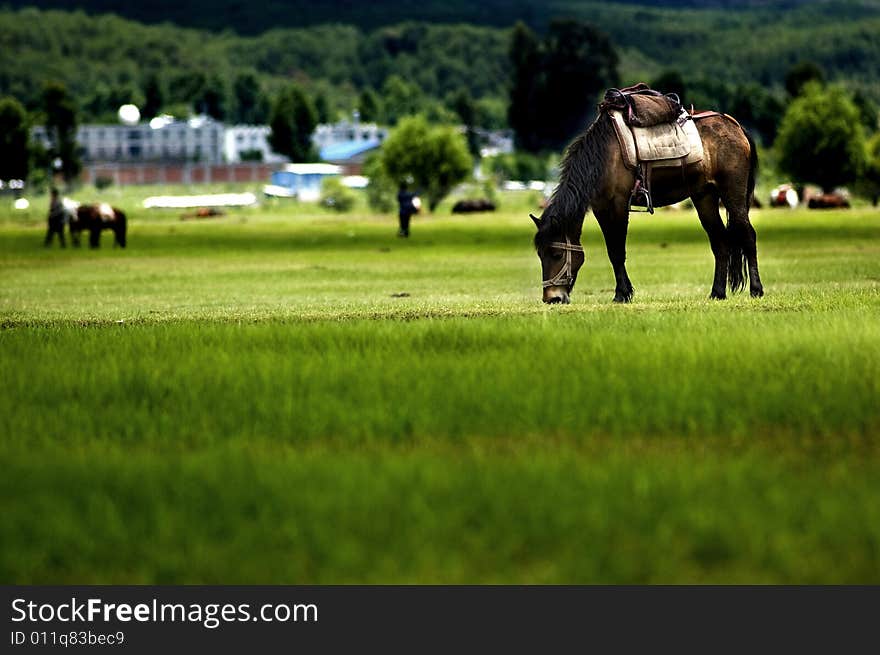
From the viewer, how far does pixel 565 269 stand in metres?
21.3

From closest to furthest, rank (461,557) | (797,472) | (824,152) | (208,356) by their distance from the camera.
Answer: (461,557) → (797,472) → (208,356) → (824,152)

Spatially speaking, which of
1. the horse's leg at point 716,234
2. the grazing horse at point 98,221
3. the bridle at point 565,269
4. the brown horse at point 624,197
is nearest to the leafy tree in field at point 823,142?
the grazing horse at point 98,221

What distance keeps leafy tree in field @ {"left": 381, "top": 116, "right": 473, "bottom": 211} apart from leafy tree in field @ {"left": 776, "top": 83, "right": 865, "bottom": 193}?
78.5 feet

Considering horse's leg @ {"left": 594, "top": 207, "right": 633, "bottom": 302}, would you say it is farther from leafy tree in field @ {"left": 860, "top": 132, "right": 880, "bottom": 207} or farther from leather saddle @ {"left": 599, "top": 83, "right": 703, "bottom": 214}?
leafy tree in field @ {"left": 860, "top": 132, "right": 880, "bottom": 207}

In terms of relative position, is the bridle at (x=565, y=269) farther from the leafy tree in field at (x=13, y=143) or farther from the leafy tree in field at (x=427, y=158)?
the leafy tree in field at (x=13, y=143)

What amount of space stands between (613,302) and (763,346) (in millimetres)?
7258

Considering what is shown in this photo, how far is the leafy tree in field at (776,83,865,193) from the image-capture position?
117 meters

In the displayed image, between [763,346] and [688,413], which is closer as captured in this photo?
[688,413]

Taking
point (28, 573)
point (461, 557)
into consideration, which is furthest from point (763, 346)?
point (28, 573)

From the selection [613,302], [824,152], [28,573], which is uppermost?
[28,573]

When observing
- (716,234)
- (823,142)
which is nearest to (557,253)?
(716,234)

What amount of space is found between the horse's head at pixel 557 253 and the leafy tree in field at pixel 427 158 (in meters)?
98.5
